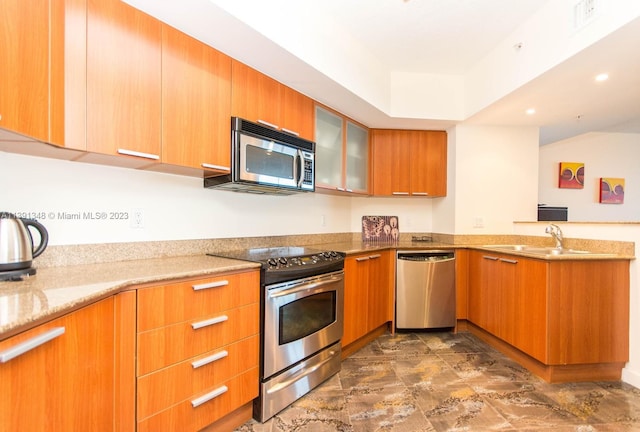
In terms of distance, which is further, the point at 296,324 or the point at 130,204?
→ the point at 296,324

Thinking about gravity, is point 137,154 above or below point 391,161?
below

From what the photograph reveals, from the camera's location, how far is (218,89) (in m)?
1.88

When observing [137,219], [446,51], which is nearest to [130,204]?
[137,219]

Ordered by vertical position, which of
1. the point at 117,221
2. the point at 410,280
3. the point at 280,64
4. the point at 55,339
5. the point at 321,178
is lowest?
the point at 410,280

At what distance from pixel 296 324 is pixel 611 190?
488cm

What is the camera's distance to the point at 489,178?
333 centimetres

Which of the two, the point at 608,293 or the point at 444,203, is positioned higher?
the point at 444,203

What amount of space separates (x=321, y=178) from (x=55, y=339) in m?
2.10

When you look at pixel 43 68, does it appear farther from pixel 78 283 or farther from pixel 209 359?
pixel 209 359

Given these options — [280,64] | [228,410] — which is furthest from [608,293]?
[280,64]

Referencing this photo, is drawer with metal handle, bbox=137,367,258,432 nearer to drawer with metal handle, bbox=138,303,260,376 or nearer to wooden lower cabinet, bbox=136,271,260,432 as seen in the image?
wooden lower cabinet, bbox=136,271,260,432

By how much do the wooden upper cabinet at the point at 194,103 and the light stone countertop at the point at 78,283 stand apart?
0.57m

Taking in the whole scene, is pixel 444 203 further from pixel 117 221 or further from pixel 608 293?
pixel 117 221

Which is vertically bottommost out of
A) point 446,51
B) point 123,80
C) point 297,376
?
point 297,376
